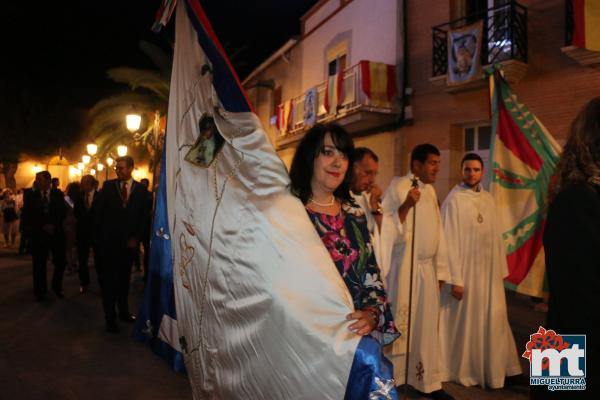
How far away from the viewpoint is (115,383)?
14.1ft

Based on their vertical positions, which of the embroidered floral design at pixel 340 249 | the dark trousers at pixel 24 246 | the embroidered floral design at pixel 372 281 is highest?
the embroidered floral design at pixel 340 249

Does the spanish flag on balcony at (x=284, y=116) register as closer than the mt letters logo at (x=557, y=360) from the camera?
No

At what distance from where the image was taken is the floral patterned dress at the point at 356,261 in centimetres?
223

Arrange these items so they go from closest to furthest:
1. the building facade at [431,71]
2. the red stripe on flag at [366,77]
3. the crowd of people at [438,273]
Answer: the crowd of people at [438,273] → the building facade at [431,71] → the red stripe on flag at [366,77]

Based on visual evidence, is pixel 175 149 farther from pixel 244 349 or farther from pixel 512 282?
pixel 512 282

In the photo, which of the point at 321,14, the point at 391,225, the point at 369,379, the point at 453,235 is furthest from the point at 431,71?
the point at 369,379

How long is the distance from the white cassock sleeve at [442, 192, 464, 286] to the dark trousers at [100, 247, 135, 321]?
12.9 ft

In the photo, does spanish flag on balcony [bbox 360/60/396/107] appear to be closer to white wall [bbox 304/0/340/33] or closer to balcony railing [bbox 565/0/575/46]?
white wall [bbox 304/0/340/33]

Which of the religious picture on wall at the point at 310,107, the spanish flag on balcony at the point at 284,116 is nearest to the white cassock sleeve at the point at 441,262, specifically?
the religious picture on wall at the point at 310,107

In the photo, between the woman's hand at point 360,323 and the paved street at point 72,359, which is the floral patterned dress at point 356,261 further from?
the paved street at point 72,359

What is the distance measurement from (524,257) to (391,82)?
9032 millimetres

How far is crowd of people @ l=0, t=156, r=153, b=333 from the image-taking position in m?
6.14

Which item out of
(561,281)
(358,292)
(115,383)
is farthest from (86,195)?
(561,281)

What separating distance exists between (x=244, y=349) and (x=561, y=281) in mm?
1301
